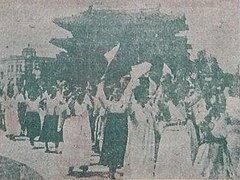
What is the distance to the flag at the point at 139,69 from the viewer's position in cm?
380

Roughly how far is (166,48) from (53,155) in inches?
48.3

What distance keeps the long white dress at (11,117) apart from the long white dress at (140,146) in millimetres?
895

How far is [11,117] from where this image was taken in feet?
12.5

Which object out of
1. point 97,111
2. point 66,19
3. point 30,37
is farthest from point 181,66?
point 30,37

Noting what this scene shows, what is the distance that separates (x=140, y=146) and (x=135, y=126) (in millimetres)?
162

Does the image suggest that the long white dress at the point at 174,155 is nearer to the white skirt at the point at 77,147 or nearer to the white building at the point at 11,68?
→ the white skirt at the point at 77,147

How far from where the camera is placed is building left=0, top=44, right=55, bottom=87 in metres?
3.80

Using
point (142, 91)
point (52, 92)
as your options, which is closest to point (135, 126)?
point (142, 91)

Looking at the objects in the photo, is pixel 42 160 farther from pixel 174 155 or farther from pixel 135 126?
pixel 174 155

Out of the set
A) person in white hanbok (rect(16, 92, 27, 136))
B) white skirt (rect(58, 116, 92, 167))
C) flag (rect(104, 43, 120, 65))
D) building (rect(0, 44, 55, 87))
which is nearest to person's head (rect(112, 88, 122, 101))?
flag (rect(104, 43, 120, 65))

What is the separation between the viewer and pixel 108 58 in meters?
3.80

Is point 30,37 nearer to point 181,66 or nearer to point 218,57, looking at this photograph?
point 181,66

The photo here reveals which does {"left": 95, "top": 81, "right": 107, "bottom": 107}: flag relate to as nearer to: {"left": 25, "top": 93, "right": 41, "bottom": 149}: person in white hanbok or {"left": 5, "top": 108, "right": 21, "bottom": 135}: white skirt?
{"left": 25, "top": 93, "right": 41, "bottom": 149}: person in white hanbok

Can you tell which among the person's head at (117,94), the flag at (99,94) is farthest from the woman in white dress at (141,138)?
the flag at (99,94)
